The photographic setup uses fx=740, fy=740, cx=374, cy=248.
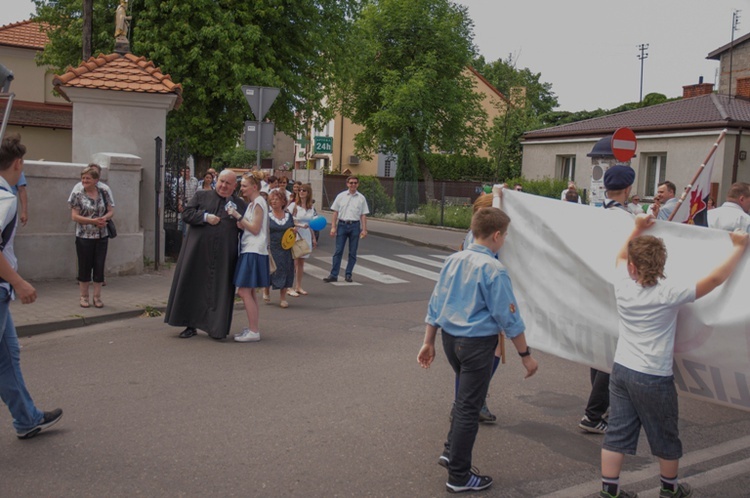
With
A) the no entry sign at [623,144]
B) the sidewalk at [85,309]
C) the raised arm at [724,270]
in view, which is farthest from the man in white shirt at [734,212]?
the sidewalk at [85,309]

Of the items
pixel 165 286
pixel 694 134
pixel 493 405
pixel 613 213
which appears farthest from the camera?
pixel 694 134

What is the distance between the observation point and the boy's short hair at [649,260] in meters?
3.83

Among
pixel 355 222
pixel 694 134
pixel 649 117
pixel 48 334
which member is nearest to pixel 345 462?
pixel 48 334

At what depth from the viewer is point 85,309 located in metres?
9.48

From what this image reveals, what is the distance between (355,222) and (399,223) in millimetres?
18032

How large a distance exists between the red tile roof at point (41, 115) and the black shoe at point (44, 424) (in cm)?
3275

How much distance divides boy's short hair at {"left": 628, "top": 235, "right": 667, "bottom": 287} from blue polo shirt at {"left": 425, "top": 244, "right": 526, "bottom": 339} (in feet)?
2.26

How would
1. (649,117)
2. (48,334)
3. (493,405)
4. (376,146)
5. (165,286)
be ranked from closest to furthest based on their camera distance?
1. (493,405)
2. (48,334)
3. (165,286)
4. (649,117)
5. (376,146)

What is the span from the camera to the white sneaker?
318 inches

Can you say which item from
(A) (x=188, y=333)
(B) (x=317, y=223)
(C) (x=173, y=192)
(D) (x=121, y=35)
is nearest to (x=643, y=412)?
(A) (x=188, y=333)

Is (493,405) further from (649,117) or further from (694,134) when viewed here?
(649,117)

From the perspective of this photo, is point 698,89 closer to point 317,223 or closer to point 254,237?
point 317,223

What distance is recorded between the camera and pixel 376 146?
50969mm

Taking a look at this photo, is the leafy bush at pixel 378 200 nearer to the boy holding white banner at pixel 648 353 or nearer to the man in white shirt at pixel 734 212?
the man in white shirt at pixel 734 212
